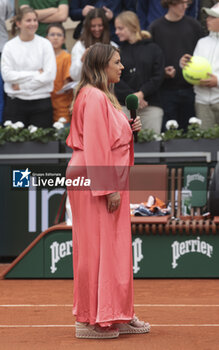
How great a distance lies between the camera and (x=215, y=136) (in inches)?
419

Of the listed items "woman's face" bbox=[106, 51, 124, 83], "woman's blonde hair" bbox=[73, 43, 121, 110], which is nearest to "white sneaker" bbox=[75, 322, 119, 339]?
"woman's blonde hair" bbox=[73, 43, 121, 110]

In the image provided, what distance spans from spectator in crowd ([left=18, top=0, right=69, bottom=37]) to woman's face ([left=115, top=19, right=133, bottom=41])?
57.2 inches

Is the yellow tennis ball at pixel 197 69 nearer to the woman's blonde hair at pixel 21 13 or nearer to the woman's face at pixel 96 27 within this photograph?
the woman's face at pixel 96 27

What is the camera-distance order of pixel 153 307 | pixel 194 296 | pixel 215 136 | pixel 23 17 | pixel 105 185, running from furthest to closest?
pixel 23 17, pixel 215 136, pixel 194 296, pixel 153 307, pixel 105 185

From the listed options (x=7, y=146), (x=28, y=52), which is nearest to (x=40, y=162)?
(x=7, y=146)

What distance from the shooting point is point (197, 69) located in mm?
11086

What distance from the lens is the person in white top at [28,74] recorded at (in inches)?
445

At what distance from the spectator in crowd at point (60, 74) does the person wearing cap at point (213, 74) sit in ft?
5.77

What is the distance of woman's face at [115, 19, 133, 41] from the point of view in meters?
11.0

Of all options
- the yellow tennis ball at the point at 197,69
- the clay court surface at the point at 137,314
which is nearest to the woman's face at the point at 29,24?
the yellow tennis ball at the point at 197,69

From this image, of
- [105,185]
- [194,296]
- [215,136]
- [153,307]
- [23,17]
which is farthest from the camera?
[23,17]

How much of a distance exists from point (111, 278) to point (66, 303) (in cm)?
196

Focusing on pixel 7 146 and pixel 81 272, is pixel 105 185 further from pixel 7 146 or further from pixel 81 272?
pixel 7 146

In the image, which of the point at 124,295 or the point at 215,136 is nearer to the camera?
the point at 124,295
